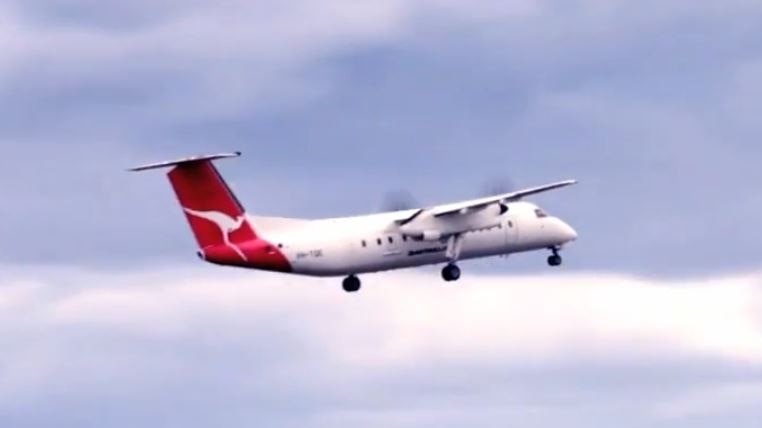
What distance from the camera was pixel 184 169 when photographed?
5167 inches

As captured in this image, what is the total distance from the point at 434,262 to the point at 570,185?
615cm

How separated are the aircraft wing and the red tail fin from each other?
8134 mm

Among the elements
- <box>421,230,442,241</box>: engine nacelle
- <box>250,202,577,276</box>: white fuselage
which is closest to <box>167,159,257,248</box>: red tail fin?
<box>250,202,577,276</box>: white fuselage

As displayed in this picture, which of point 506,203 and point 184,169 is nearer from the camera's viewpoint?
point 184,169

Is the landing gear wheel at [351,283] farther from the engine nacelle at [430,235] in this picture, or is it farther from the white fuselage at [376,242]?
the engine nacelle at [430,235]

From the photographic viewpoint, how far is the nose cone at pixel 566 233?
141375 mm

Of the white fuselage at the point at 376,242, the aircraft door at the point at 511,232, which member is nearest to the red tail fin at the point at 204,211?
the white fuselage at the point at 376,242

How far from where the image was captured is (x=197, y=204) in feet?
431

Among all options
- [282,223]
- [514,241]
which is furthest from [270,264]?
[514,241]


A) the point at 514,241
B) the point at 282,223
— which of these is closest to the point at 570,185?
the point at 514,241

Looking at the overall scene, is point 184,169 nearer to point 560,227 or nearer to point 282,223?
point 282,223

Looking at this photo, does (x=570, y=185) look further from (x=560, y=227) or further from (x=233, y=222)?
(x=233, y=222)

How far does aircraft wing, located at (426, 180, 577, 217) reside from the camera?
13525 cm

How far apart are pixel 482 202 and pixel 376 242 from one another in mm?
4962
